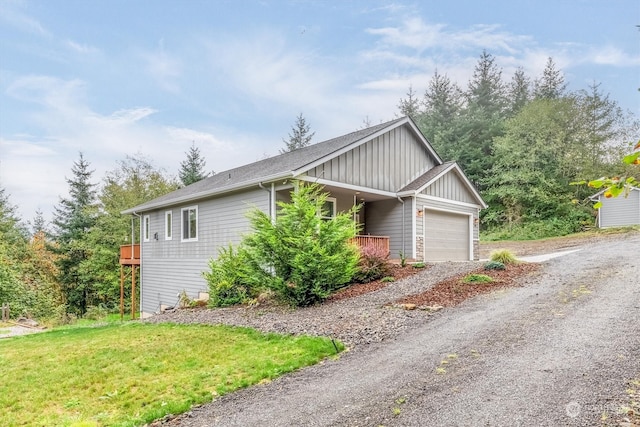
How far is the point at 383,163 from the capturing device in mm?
13797

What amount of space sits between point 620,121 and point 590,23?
2383cm

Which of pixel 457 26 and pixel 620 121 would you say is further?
pixel 620 121

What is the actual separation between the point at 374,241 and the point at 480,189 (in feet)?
64.6

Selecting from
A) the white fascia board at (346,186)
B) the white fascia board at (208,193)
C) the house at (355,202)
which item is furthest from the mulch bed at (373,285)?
the white fascia board at (208,193)

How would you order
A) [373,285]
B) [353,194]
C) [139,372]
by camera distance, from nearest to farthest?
1. [139,372]
2. [373,285]
3. [353,194]

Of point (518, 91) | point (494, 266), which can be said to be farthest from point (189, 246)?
point (518, 91)

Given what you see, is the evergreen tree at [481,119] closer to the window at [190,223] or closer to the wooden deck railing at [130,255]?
the window at [190,223]

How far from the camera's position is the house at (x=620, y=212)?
A: 2248 cm

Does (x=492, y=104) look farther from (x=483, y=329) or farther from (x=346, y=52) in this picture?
(x=483, y=329)

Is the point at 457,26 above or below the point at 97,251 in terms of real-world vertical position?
above

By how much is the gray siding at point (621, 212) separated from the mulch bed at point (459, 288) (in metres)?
16.6

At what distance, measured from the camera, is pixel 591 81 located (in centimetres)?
2705

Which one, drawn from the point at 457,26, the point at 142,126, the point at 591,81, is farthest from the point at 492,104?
the point at 142,126

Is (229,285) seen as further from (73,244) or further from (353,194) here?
(73,244)
